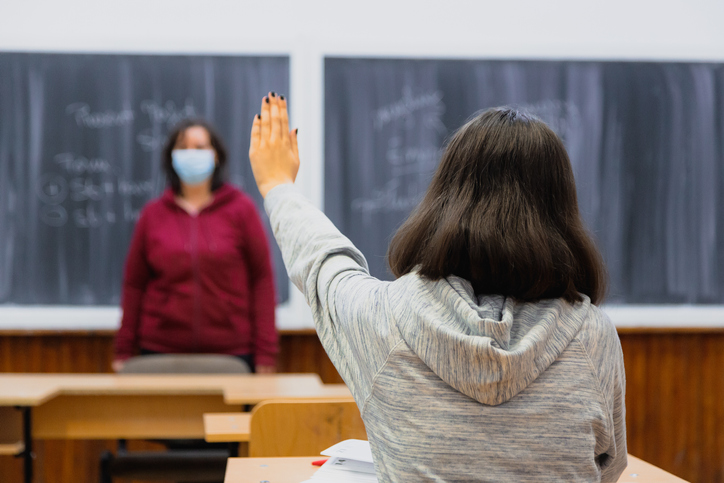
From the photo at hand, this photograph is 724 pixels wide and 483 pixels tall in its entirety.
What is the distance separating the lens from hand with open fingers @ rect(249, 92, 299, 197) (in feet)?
3.26

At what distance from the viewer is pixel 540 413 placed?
2.61ft

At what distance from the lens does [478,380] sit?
0.77 m

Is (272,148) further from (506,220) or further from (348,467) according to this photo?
(348,467)

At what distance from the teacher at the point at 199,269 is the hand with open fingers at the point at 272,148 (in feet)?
6.27

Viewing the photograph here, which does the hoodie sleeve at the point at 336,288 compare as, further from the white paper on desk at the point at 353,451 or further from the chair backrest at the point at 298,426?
the chair backrest at the point at 298,426

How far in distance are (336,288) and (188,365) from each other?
75.4 inches

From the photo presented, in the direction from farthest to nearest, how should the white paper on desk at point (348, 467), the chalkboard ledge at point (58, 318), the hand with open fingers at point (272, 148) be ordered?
the chalkboard ledge at point (58, 318) → the white paper on desk at point (348, 467) → the hand with open fingers at point (272, 148)

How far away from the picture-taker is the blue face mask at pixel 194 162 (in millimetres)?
2854

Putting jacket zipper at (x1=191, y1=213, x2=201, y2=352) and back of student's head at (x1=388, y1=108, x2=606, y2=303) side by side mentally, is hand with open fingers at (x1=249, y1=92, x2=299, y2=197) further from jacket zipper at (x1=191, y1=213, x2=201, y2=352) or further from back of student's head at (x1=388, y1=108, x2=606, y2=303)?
jacket zipper at (x1=191, y1=213, x2=201, y2=352)

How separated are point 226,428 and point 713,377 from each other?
279cm

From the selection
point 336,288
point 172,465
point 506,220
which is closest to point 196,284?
point 172,465

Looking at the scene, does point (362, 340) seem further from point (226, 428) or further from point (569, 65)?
point (569, 65)

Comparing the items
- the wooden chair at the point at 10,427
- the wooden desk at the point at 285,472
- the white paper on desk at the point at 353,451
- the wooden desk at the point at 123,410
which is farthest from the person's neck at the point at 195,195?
the white paper on desk at the point at 353,451

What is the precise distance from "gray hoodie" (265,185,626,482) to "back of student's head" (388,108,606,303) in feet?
0.10
